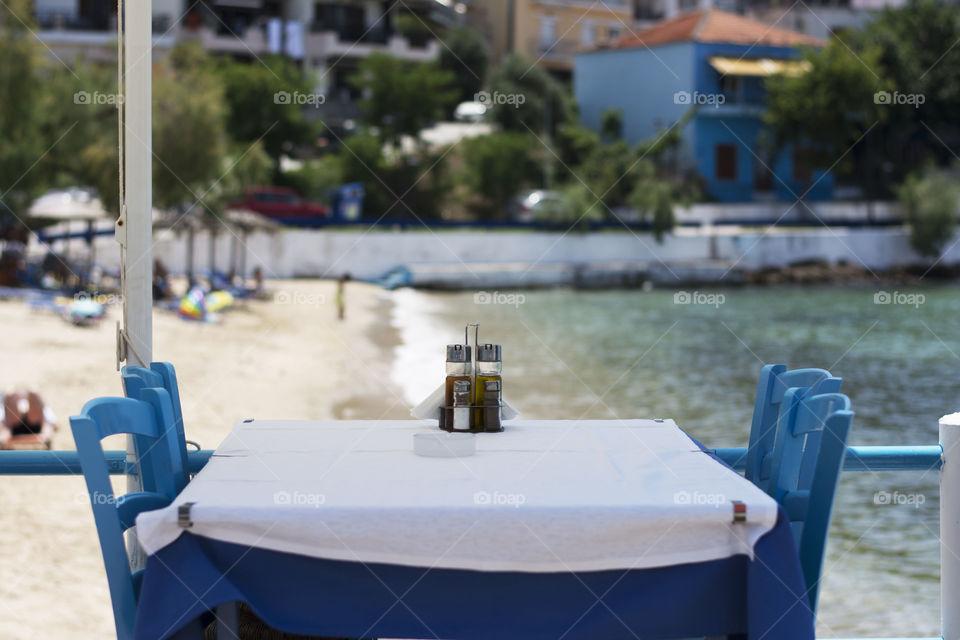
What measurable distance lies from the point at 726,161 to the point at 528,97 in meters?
7.69

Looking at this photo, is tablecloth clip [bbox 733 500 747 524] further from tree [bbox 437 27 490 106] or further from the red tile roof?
tree [bbox 437 27 490 106]

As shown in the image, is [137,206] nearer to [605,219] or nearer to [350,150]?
[350,150]

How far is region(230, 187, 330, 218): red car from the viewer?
114 feet

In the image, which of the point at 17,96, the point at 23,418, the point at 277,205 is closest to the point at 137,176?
the point at 23,418

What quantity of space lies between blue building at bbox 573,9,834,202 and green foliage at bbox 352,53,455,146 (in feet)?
27.0

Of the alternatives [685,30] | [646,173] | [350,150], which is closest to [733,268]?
[646,173]

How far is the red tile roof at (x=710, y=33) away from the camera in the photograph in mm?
42938

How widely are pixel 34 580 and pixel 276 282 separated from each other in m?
25.2

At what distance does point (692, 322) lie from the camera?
3497 centimetres

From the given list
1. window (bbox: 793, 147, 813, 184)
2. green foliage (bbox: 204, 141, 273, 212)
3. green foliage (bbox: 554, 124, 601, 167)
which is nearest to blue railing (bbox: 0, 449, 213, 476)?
green foliage (bbox: 204, 141, 273, 212)

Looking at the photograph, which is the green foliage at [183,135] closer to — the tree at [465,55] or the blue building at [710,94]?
the blue building at [710,94]

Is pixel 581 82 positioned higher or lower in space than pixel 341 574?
higher

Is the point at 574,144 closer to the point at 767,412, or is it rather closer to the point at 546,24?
the point at 546,24

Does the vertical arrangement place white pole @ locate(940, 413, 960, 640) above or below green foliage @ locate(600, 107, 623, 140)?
below
